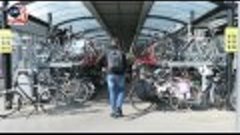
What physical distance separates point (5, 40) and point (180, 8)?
12.3 metres

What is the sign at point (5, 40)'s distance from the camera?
15148mm

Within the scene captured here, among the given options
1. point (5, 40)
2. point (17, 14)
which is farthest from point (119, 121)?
point (17, 14)

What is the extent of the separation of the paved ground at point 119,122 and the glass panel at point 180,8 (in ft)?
26.4

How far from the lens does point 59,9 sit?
1052 inches

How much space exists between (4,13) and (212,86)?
16.5ft

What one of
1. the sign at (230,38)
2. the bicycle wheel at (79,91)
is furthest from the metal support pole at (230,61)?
the bicycle wheel at (79,91)

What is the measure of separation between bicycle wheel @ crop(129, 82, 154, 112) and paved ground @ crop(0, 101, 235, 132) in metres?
0.19

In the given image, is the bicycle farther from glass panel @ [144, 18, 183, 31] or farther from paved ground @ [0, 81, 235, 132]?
glass panel @ [144, 18, 183, 31]

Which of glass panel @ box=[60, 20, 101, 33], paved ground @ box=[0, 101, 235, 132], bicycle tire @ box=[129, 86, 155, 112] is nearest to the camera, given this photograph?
paved ground @ box=[0, 101, 235, 132]

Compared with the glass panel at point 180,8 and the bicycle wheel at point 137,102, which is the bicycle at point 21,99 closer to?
the bicycle wheel at point 137,102

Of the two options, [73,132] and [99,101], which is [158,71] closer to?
[99,101]

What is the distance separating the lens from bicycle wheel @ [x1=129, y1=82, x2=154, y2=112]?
1584cm

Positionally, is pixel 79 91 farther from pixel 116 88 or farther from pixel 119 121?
pixel 119 121

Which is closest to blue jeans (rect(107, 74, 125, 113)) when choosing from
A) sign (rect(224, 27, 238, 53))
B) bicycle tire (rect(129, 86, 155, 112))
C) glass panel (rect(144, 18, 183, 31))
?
bicycle tire (rect(129, 86, 155, 112))
